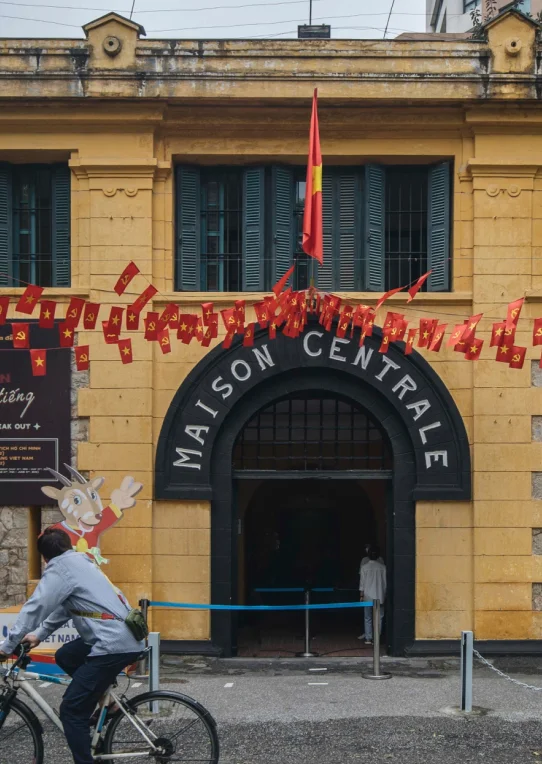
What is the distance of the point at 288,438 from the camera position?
53.1 feet

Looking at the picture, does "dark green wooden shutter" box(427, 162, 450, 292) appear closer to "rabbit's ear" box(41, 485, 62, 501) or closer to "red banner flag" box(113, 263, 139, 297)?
"red banner flag" box(113, 263, 139, 297)

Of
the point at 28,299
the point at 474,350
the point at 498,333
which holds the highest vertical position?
the point at 28,299

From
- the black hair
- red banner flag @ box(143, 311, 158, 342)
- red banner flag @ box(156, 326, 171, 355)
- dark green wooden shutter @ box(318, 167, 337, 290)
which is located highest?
dark green wooden shutter @ box(318, 167, 337, 290)

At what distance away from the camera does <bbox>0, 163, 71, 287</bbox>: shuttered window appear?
15.7 meters

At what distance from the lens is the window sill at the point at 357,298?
600 inches

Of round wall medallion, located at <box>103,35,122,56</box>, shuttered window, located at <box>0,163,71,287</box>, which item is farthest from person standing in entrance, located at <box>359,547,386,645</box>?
round wall medallion, located at <box>103,35,122,56</box>

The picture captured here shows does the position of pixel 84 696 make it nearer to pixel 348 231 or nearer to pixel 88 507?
pixel 88 507

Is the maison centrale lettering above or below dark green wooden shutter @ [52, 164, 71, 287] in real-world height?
below

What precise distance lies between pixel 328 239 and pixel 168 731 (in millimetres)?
8995

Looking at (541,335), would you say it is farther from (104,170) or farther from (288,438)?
(104,170)

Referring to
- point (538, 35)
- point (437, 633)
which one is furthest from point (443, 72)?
point (437, 633)

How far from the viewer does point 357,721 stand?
10875 mm

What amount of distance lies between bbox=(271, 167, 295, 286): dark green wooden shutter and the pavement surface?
18.1ft

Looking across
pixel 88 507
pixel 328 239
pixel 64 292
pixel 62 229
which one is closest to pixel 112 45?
pixel 62 229
